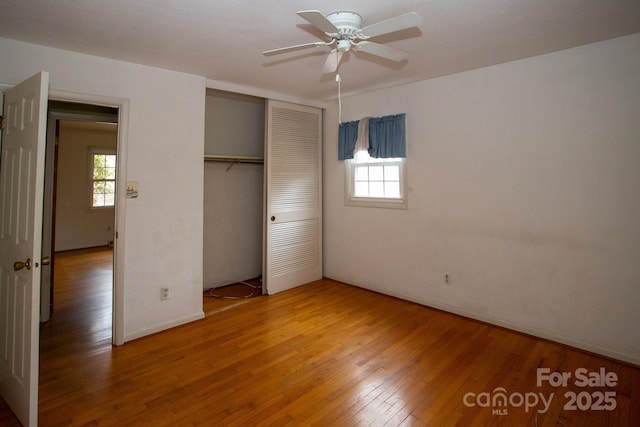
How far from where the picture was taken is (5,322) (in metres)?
2.16

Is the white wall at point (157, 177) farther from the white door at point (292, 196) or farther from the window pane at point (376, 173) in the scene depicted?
the window pane at point (376, 173)

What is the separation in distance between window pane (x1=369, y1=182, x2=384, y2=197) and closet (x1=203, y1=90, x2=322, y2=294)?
822 mm

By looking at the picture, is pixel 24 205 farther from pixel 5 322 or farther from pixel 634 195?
pixel 634 195

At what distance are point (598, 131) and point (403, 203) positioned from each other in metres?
1.84

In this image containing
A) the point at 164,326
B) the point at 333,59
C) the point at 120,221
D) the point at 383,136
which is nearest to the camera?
the point at 333,59

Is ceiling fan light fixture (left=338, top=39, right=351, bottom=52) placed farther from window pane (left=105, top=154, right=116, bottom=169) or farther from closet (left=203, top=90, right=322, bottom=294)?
window pane (left=105, top=154, right=116, bottom=169)

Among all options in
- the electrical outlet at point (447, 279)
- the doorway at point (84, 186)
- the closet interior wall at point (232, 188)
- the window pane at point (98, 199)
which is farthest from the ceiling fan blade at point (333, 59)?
the window pane at point (98, 199)

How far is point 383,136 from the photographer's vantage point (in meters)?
3.91


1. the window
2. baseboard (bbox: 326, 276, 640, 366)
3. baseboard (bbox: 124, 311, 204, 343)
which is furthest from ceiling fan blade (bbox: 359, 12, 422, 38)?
the window

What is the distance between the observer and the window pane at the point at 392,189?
3.96m

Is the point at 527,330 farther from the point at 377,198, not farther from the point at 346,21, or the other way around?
the point at 346,21

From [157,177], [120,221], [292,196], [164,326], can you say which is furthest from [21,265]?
[292,196]

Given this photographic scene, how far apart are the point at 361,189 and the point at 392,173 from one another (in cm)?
51

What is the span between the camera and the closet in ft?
13.6
